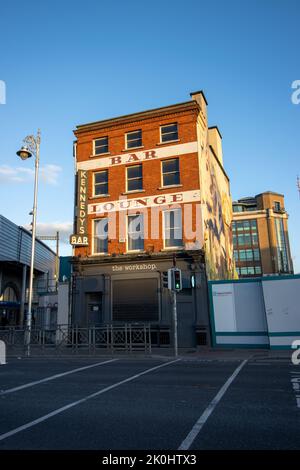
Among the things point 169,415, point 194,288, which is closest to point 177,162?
point 194,288

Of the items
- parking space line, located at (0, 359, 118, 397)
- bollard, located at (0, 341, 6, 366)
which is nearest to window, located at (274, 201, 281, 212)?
bollard, located at (0, 341, 6, 366)

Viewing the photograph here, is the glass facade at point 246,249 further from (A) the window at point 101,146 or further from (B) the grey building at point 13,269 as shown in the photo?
(A) the window at point 101,146

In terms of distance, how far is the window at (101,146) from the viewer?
23911 mm

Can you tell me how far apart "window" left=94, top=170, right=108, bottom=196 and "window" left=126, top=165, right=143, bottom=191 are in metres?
1.65

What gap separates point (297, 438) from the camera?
4.89 metres

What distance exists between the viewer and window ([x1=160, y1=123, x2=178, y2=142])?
22281 millimetres

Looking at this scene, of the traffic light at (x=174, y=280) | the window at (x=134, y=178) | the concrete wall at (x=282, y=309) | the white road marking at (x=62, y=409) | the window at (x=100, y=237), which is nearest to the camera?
the white road marking at (x=62, y=409)

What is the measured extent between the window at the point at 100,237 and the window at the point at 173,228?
13.3 ft

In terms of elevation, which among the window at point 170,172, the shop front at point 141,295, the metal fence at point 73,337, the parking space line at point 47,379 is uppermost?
the window at point 170,172

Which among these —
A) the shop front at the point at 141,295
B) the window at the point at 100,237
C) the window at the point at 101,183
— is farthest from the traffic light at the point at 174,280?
the window at the point at 101,183

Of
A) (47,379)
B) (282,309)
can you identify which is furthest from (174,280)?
(47,379)

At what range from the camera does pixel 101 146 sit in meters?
24.0

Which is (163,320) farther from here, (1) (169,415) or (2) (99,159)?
(1) (169,415)

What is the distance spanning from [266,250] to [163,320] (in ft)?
239
